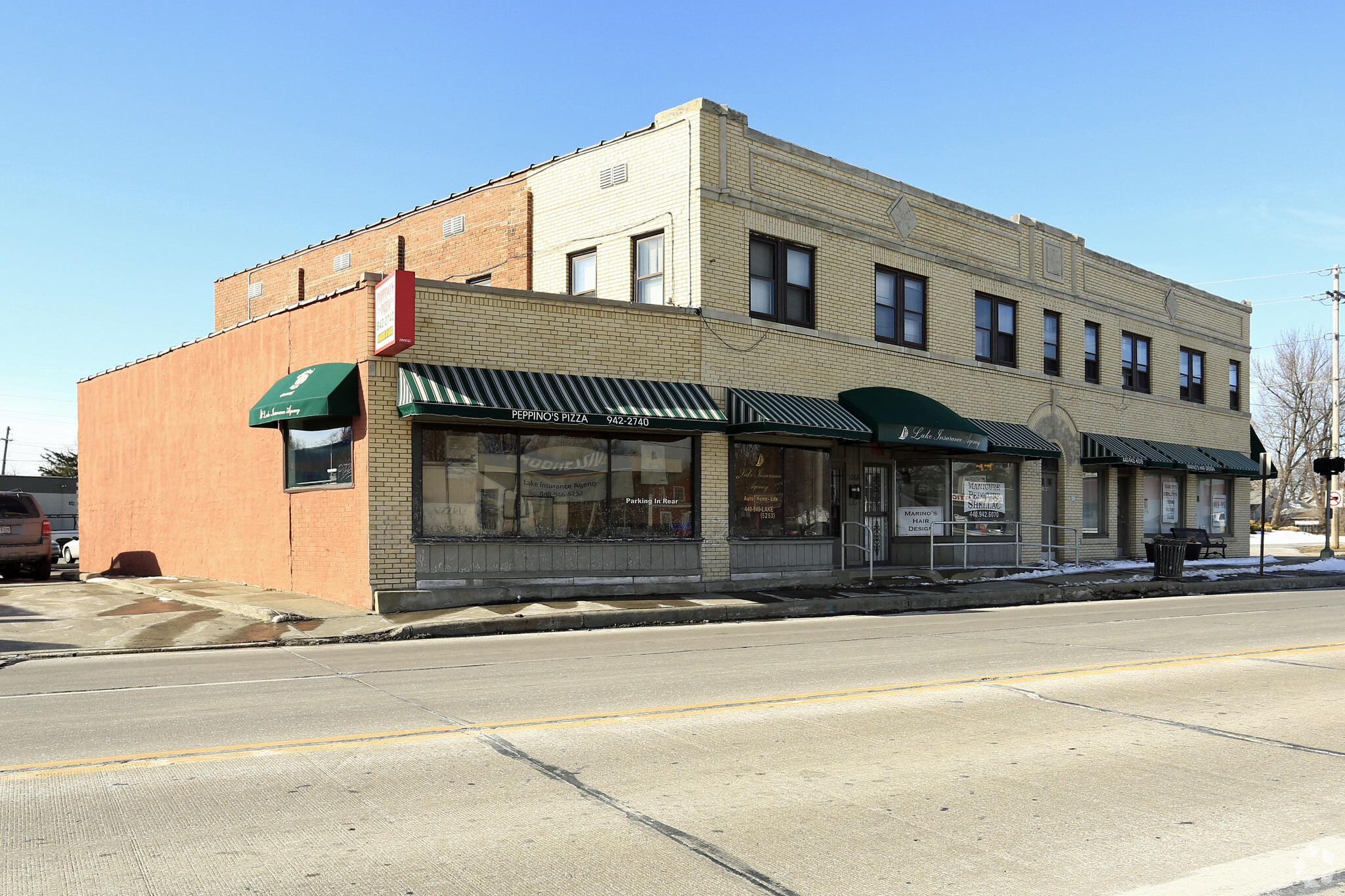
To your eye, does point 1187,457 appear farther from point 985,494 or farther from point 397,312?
point 397,312

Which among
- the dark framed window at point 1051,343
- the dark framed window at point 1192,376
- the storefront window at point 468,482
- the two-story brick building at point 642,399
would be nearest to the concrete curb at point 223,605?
the two-story brick building at point 642,399

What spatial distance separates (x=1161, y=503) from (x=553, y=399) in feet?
74.7

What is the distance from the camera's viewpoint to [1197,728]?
A: 7.80 metres

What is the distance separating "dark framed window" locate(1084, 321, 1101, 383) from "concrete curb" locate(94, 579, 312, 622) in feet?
72.9

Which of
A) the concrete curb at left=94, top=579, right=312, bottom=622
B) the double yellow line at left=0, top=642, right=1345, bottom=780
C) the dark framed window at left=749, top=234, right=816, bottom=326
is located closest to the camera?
the double yellow line at left=0, top=642, right=1345, bottom=780

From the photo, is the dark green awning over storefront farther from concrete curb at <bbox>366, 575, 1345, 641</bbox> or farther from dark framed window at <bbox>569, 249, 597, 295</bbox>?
dark framed window at <bbox>569, 249, 597, 295</bbox>

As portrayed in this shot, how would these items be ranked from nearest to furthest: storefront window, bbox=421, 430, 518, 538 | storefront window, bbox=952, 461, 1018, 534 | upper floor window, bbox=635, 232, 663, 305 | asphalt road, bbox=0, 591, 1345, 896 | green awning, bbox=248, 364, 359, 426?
asphalt road, bbox=0, 591, 1345, 896 → green awning, bbox=248, 364, 359, 426 → storefront window, bbox=421, 430, 518, 538 → upper floor window, bbox=635, 232, 663, 305 → storefront window, bbox=952, 461, 1018, 534

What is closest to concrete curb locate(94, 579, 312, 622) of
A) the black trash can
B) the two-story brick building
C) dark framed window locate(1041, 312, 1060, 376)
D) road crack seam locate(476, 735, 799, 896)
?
the two-story brick building

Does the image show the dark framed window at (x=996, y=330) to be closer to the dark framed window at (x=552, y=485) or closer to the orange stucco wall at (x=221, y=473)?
the dark framed window at (x=552, y=485)

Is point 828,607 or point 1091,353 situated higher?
point 1091,353

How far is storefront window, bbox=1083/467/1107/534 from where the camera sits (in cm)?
2911

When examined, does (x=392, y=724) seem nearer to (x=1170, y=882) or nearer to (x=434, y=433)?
(x=1170, y=882)

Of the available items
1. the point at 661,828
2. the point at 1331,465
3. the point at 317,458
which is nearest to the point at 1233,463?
the point at 1331,465

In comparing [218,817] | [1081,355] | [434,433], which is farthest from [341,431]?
[1081,355]
